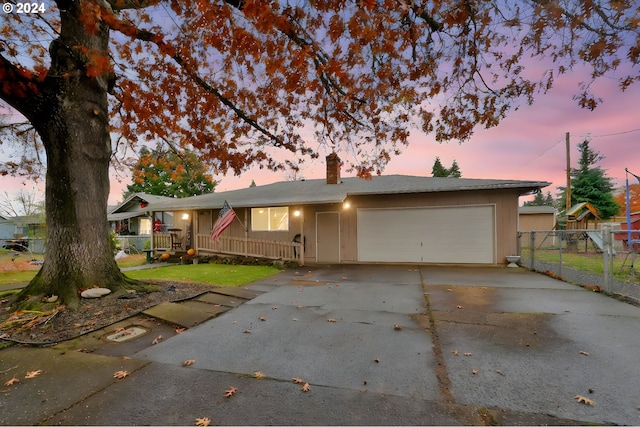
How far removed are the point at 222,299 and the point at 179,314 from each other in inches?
48.6

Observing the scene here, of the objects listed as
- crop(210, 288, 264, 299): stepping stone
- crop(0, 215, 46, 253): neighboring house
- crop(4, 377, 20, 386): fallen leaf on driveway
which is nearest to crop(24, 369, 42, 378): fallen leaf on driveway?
crop(4, 377, 20, 386): fallen leaf on driveway

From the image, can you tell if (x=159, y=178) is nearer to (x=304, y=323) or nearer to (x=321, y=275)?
(x=321, y=275)

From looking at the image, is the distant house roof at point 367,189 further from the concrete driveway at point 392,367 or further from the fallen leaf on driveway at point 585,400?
the fallen leaf on driveway at point 585,400

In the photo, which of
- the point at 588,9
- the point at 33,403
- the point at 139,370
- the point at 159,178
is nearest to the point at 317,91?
the point at 588,9

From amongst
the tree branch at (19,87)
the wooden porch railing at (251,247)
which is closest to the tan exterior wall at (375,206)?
the wooden porch railing at (251,247)

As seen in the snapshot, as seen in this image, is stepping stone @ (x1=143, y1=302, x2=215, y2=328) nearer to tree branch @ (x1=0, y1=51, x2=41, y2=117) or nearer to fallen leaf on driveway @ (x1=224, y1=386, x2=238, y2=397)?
fallen leaf on driveway @ (x1=224, y1=386, x2=238, y2=397)

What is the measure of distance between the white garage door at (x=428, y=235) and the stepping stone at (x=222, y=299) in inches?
278

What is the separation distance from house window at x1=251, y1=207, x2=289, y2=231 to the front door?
1.63 metres

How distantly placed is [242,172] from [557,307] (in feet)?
28.0

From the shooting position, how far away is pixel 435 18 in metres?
4.98

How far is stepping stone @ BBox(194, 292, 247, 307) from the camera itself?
572cm

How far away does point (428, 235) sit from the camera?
11.5 m

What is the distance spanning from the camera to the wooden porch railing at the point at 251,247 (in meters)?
11.9

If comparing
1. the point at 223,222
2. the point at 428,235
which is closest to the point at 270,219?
the point at 223,222
